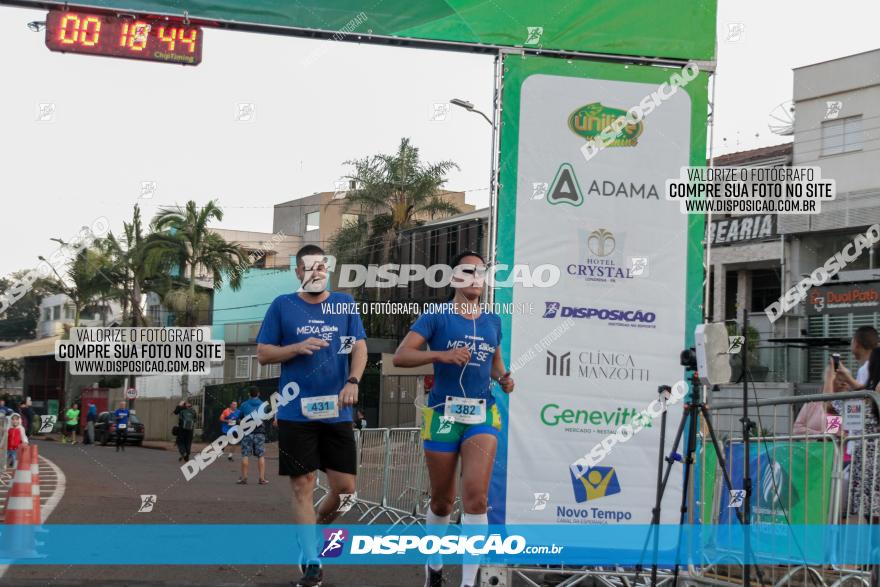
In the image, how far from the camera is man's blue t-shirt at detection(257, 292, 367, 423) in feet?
22.3

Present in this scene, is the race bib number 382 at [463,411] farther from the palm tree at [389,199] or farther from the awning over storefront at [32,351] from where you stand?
the awning over storefront at [32,351]

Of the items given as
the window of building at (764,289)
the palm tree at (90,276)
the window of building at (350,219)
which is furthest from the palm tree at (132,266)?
the window of building at (764,289)

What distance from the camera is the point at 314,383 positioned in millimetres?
6789

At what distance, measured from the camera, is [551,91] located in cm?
769

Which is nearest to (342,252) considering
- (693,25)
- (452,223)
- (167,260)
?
(452,223)

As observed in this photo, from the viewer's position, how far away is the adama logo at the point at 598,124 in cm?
770

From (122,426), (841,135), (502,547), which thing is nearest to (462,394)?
(502,547)

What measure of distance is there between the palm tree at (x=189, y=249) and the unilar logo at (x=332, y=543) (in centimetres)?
3695

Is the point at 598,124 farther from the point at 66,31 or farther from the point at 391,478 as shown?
the point at 391,478

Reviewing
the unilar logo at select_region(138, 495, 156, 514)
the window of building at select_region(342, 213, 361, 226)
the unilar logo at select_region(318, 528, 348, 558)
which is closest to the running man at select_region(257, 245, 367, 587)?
the unilar logo at select_region(318, 528, 348, 558)

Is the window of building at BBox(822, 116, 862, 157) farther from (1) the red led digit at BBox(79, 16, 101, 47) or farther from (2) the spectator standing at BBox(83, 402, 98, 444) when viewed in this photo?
(1) the red led digit at BBox(79, 16, 101, 47)

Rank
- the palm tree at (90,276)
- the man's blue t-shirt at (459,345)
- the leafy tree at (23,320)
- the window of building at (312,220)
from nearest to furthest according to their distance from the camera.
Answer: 1. the man's blue t-shirt at (459,345)
2. the palm tree at (90,276)
3. the window of building at (312,220)
4. the leafy tree at (23,320)

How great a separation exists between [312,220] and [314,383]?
47.8 m

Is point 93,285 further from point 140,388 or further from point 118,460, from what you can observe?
point 118,460
